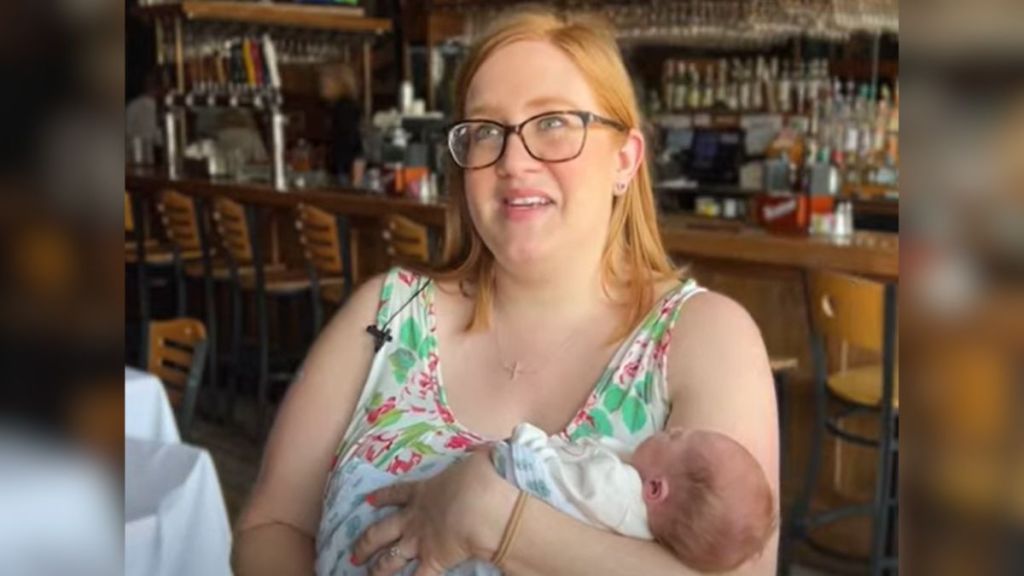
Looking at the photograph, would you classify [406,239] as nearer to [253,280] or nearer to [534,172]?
[253,280]

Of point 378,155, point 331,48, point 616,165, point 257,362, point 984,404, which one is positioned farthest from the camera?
point 331,48

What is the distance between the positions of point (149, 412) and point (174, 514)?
757 mm

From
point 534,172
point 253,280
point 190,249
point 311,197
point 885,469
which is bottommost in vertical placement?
point 885,469

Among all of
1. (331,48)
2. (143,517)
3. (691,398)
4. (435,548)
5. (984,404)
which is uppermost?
(331,48)

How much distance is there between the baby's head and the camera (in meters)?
1.13

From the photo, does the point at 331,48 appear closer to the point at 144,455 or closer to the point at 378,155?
the point at 378,155

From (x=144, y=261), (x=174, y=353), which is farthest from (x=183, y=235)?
(x=174, y=353)

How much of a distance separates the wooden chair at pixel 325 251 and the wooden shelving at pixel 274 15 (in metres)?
2.14

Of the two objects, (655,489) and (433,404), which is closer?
(655,489)

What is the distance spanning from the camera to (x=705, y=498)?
3.69 feet

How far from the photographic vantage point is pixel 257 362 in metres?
5.43

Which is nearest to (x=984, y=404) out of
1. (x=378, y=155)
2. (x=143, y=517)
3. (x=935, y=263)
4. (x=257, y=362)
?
(x=935, y=263)

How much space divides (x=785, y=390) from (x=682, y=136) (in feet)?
10.2

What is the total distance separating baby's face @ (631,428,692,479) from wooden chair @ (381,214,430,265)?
121 inches
